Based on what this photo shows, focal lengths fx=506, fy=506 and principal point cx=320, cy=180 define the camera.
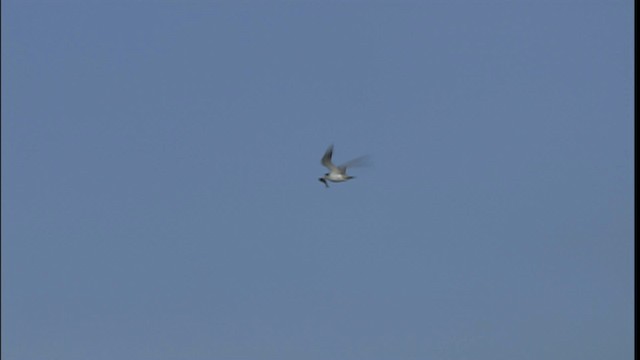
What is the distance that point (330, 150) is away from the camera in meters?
36.1

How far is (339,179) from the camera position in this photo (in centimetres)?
3453

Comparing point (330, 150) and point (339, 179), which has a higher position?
point (330, 150)

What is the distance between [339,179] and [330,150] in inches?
105
